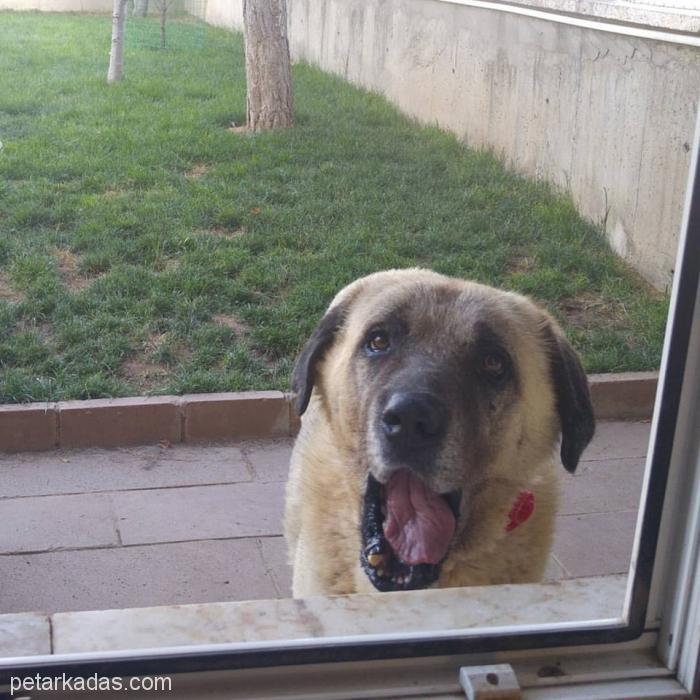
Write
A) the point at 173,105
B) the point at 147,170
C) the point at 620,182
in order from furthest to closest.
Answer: the point at 173,105 → the point at 147,170 → the point at 620,182

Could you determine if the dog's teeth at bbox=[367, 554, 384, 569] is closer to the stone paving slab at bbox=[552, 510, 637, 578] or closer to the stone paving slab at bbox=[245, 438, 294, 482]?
the stone paving slab at bbox=[552, 510, 637, 578]

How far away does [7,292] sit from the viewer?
221 inches

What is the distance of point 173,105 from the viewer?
9953 millimetres

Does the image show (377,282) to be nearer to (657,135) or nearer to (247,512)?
(247,512)

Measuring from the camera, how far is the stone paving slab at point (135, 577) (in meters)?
3.41

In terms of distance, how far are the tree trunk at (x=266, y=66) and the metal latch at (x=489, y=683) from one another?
26.6 ft

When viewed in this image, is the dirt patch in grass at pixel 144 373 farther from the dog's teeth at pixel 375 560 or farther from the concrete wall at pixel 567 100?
the concrete wall at pixel 567 100

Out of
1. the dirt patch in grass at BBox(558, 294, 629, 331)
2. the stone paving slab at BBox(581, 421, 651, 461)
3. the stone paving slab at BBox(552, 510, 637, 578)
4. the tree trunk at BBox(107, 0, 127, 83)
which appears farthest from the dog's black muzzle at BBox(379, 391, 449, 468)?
the tree trunk at BBox(107, 0, 127, 83)

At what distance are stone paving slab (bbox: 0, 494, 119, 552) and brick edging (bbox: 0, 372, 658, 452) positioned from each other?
51cm

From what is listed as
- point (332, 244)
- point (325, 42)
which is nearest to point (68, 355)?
point (332, 244)

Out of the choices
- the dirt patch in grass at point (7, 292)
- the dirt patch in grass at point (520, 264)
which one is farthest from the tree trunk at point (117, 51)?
the dirt patch in grass at point (520, 264)

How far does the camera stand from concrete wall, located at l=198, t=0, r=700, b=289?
19.8ft

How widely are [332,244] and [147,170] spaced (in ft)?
6.60

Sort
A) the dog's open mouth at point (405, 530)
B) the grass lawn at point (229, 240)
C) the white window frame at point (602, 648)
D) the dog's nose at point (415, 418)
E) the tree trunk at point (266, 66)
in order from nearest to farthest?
the white window frame at point (602, 648) < the dog's nose at point (415, 418) < the dog's open mouth at point (405, 530) < the grass lawn at point (229, 240) < the tree trunk at point (266, 66)
